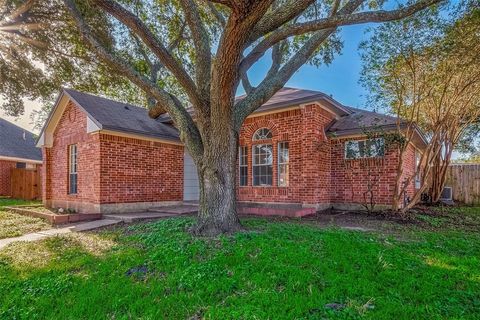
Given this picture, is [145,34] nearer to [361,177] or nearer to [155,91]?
[155,91]

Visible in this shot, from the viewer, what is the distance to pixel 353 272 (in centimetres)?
392

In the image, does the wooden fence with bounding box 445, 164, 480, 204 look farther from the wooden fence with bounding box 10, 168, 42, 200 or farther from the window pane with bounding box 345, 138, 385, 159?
the wooden fence with bounding box 10, 168, 42, 200

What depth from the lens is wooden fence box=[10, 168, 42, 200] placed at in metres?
17.0

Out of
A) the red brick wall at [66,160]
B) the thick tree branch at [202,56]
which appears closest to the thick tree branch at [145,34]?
the thick tree branch at [202,56]

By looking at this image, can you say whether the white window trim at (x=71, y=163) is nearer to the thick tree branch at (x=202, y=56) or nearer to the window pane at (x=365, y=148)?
the thick tree branch at (x=202, y=56)

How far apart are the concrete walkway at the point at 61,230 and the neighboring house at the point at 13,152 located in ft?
51.2

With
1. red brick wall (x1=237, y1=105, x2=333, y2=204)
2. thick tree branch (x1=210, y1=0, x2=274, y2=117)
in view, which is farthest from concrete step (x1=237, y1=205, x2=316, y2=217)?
thick tree branch (x1=210, y1=0, x2=274, y2=117)

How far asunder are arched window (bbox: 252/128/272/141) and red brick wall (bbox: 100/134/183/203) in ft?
11.5

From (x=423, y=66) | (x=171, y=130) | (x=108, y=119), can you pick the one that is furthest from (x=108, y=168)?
(x=423, y=66)

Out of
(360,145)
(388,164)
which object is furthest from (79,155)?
(388,164)

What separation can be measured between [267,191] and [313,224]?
303 cm

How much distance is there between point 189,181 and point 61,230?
5.69 m

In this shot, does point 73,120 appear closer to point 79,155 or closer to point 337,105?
point 79,155

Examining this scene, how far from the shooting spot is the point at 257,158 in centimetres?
1083
